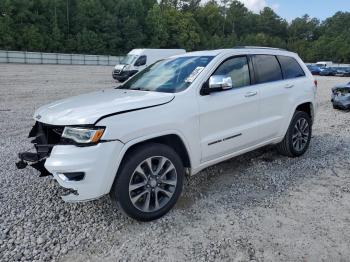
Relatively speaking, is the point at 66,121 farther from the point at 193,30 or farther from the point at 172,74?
the point at 193,30

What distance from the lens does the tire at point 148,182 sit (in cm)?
330

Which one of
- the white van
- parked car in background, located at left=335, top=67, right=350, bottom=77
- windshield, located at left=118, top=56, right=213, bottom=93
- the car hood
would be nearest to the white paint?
the car hood

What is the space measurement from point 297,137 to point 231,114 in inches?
73.7

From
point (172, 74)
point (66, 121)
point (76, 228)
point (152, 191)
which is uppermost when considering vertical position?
point (172, 74)

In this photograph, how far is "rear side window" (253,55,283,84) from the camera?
4766 millimetres

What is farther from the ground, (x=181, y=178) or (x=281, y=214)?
(x=181, y=178)

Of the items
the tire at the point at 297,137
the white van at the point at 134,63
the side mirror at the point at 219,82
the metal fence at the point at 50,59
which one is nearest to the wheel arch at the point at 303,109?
the tire at the point at 297,137

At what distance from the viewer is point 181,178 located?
3.71m

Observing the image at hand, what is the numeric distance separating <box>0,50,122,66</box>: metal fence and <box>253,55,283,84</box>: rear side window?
41.6 meters

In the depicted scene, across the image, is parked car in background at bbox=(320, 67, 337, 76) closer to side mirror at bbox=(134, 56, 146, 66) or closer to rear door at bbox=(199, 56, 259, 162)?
side mirror at bbox=(134, 56, 146, 66)

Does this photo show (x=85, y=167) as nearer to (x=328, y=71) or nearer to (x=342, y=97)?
(x=342, y=97)

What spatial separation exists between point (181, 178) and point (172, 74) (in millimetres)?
1365

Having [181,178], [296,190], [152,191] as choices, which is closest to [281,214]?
[296,190]

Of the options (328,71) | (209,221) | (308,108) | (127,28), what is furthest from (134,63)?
(127,28)
